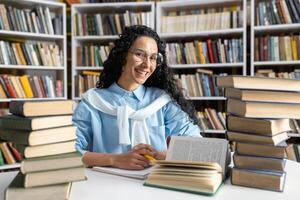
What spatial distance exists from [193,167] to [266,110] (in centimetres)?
27

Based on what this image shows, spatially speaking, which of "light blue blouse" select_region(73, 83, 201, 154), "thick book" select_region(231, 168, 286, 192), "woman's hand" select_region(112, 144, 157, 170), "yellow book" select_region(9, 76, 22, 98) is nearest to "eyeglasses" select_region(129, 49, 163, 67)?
"light blue blouse" select_region(73, 83, 201, 154)

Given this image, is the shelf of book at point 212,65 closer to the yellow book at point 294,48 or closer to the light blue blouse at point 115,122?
the yellow book at point 294,48

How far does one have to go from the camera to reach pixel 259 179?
3.05ft

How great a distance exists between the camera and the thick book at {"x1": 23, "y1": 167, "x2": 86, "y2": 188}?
2.53 feet

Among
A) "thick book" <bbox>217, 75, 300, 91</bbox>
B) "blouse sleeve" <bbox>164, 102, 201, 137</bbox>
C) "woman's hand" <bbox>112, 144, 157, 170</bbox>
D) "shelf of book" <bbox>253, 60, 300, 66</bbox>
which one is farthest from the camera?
"shelf of book" <bbox>253, 60, 300, 66</bbox>

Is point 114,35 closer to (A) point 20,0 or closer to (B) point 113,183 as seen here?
(A) point 20,0

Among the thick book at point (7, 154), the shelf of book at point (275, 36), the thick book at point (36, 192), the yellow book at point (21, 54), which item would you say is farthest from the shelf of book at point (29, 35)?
the thick book at point (36, 192)

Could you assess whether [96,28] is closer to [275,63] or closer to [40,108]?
[275,63]

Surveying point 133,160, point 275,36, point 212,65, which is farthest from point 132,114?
point 275,36

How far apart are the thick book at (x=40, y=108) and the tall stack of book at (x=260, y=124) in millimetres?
461

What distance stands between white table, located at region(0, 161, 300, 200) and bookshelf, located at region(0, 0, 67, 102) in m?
2.19

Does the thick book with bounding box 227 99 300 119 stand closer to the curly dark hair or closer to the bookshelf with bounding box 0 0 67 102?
the curly dark hair

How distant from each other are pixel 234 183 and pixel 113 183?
1.23ft

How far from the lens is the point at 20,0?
9.95 feet
